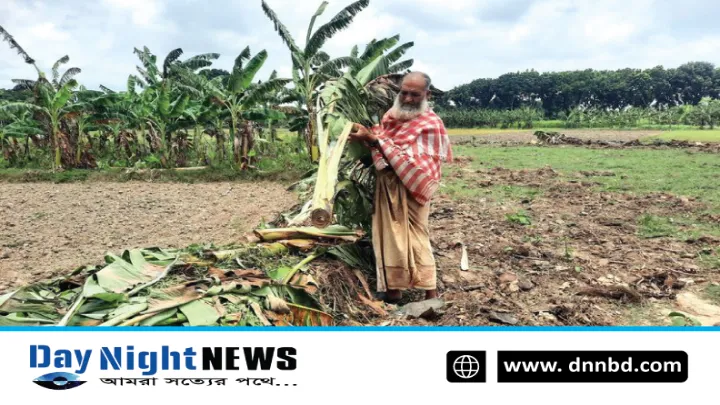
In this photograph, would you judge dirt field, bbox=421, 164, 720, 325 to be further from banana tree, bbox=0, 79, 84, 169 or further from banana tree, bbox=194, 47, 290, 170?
banana tree, bbox=0, 79, 84, 169

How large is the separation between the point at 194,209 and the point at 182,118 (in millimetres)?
5880

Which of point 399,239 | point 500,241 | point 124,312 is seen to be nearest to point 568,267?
point 500,241

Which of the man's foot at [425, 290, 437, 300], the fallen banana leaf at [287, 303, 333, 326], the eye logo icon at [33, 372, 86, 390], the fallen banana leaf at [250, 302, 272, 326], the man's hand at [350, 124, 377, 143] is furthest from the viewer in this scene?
the man's foot at [425, 290, 437, 300]

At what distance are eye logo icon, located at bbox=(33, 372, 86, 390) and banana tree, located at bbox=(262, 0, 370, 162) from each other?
29.1 feet

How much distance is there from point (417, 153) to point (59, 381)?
8.29 ft

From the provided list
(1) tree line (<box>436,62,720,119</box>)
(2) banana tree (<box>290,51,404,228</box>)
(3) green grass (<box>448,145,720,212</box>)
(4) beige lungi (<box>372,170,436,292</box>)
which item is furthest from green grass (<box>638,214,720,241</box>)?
(1) tree line (<box>436,62,720,119</box>)

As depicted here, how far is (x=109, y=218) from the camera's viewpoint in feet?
27.2

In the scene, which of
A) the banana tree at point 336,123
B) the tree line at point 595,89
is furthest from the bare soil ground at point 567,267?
the tree line at point 595,89

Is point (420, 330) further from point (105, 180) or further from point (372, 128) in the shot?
point (105, 180)

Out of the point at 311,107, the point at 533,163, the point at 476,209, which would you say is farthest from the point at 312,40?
the point at 533,163

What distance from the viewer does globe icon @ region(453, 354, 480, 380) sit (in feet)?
8.23

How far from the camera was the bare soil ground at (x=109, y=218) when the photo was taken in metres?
6.19

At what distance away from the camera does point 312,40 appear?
11.7 m

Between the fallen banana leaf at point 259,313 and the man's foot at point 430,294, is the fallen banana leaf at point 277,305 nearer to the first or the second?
the fallen banana leaf at point 259,313
